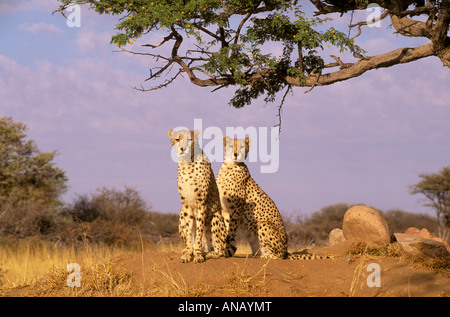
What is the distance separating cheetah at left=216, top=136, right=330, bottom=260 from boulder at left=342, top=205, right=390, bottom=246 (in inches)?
75.0

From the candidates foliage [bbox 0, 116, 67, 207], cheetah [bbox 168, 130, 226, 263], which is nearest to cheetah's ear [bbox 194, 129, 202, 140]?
cheetah [bbox 168, 130, 226, 263]

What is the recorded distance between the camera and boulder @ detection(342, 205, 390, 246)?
905 centimetres

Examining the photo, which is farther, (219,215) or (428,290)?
(219,215)

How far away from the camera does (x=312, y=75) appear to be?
9.86 meters

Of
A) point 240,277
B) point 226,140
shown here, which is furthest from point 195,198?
point 226,140

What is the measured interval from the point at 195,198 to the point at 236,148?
130cm

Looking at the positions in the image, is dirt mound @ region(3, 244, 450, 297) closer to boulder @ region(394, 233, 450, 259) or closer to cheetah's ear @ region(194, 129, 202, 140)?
boulder @ region(394, 233, 450, 259)

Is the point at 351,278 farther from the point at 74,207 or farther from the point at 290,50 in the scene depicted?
the point at 74,207

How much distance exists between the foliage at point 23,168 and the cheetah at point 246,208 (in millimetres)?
12223

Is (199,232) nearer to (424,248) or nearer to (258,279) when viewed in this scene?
(258,279)

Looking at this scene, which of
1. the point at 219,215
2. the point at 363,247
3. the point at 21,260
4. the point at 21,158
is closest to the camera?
the point at 219,215

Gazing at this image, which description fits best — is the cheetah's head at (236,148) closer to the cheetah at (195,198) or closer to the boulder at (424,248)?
the cheetah at (195,198)
